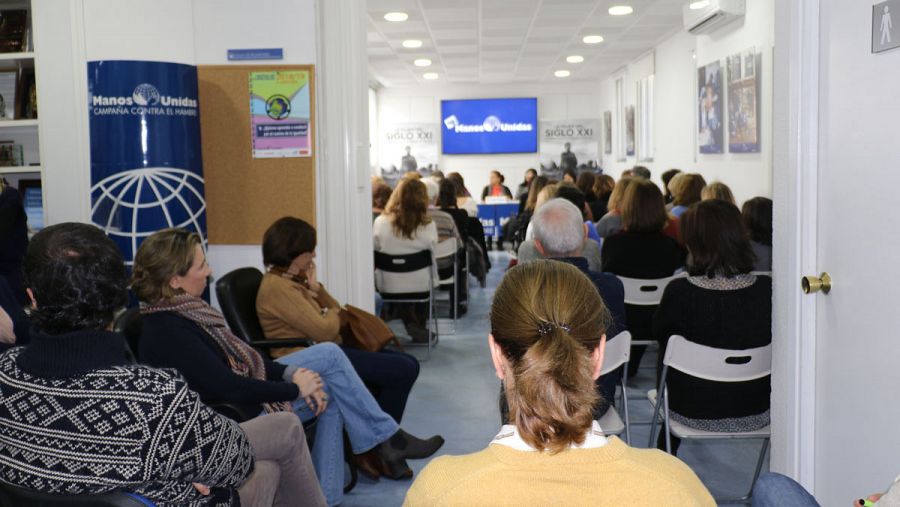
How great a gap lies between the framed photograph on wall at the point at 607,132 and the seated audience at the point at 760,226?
35.2ft

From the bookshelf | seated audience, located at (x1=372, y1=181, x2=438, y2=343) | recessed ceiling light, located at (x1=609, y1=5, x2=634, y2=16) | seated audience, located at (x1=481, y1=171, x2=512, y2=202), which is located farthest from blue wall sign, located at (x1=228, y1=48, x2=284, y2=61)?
seated audience, located at (x1=481, y1=171, x2=512, y2=202)

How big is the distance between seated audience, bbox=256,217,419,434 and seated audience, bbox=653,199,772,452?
3.92 ft

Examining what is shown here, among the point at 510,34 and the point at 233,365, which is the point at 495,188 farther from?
the point at 233,365

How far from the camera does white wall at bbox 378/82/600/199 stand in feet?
52.5

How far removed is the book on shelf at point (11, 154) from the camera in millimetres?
4844

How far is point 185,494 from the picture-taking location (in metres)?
1.90

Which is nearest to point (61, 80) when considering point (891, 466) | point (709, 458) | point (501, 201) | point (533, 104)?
point (709, 458)

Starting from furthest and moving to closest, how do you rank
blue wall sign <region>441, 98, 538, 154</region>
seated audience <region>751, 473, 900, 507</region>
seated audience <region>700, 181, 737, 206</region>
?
blue wall sign <region>441, 98, 538, 154</region> < seated audience <region>700, 181, 737, 206</region> < seated audience <region>751, 473, 900, 507</region>

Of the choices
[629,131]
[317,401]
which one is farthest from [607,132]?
[317,401]

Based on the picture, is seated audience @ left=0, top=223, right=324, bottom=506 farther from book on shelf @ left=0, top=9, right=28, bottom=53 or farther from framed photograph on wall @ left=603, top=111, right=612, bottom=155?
framed photograph on wall @ left=603, top=111, right=612, bottom=155

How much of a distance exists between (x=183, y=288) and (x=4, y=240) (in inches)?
62.6

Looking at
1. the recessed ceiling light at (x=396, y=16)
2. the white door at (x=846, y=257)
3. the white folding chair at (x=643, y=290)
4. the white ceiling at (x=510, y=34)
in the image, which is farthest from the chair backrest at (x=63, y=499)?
the recessed ceiling light at (x=396, y=16)

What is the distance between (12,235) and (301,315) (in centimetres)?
148

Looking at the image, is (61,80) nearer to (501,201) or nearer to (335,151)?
(335,151)
